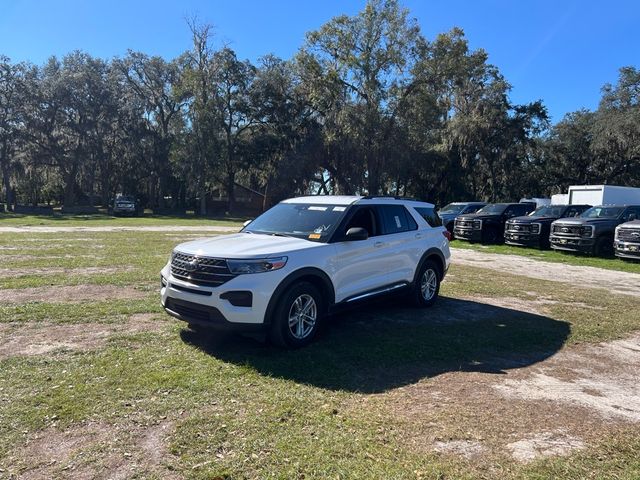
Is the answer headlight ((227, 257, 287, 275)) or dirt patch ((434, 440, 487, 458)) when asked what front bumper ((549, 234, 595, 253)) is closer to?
headlight ((227, 257, 287, 275))

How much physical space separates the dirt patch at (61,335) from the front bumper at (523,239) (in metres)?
17.2

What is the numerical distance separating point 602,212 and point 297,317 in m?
17.2

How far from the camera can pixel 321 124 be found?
46.2m

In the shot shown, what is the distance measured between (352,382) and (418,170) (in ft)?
142

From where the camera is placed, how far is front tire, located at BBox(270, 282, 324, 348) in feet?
17.2

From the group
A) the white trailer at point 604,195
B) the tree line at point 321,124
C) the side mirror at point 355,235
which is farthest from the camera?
the tree line at point 321,124

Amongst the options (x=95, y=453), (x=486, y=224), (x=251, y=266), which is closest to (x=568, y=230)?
(x=486, y=224)

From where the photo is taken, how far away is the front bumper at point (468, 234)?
22.1 meters

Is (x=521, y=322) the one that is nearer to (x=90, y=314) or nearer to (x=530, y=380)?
(x=530, y=380)

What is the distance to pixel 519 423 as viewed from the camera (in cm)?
390

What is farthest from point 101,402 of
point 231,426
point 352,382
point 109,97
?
point 109,97

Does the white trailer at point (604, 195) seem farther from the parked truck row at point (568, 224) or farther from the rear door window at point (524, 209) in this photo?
the rear door window at point (524, 209)

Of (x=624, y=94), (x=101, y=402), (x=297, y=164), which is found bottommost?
(x=101, y=402)

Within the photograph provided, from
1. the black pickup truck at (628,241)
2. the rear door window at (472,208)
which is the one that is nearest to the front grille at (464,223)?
the rear door window at (472,208)
